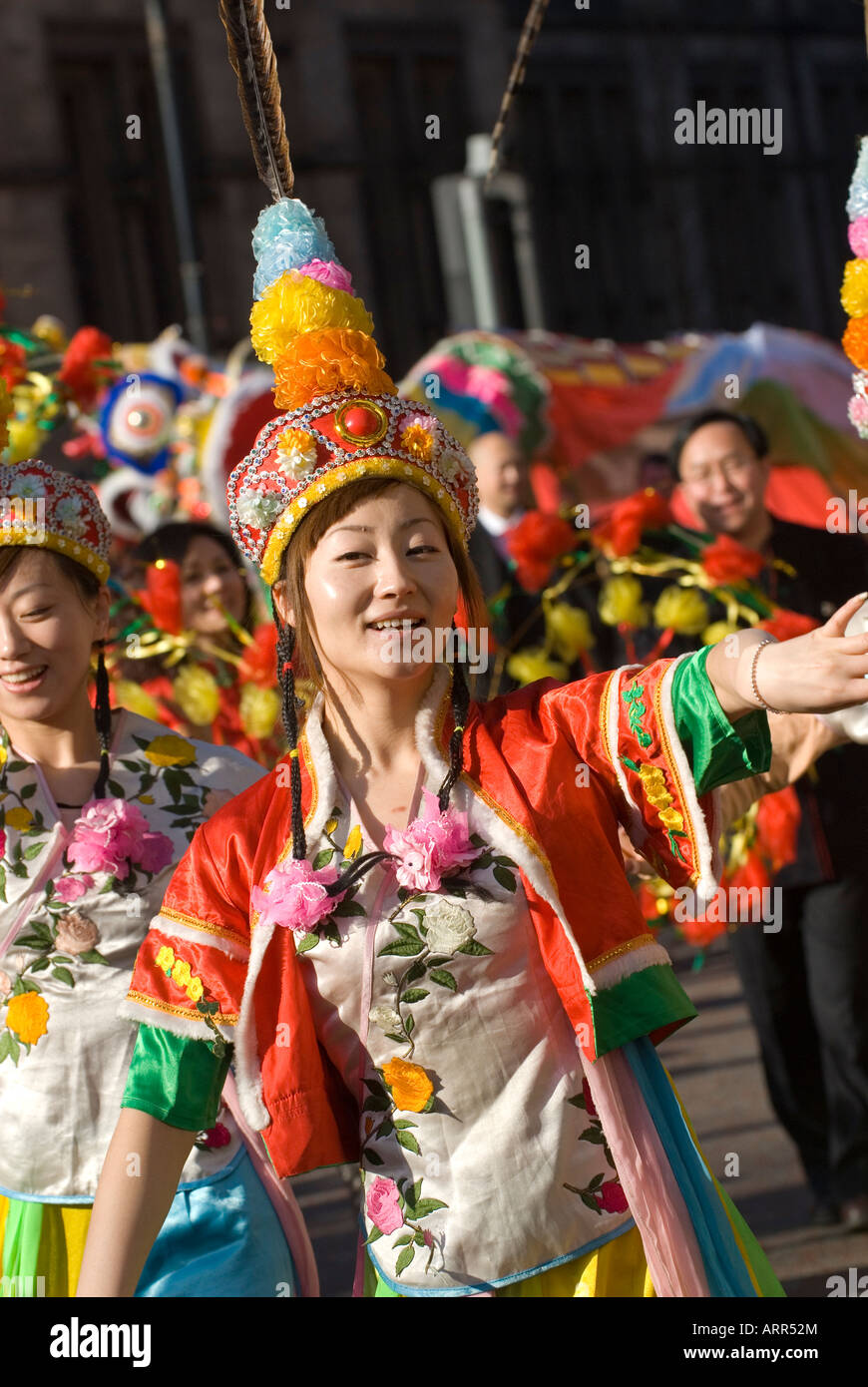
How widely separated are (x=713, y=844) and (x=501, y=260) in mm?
13226

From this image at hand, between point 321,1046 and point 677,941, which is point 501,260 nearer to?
point 677,941

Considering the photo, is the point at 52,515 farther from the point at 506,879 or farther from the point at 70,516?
the point at 506,879

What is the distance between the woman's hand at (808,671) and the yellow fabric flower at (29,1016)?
56.7 inches

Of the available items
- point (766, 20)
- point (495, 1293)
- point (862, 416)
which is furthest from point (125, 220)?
point (495, 1293)

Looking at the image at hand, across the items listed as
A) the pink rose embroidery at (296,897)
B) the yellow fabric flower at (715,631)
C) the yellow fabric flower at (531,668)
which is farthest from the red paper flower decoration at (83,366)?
the pink rose embroidery at (296,897)

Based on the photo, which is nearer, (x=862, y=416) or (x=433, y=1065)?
(x=433, y=1065)

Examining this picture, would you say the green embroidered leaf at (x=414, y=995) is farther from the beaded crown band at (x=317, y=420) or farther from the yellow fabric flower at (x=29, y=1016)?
the yellow fabric flower at (x=29, y=1016)

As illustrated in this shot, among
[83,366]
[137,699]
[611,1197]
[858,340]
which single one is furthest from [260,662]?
[611,1197]

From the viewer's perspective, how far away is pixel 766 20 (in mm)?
17750

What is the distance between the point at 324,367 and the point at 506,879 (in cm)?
75

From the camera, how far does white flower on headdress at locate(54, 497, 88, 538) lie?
126 inches

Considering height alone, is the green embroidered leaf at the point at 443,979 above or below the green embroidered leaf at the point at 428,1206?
above

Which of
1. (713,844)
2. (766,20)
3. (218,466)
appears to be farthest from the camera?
(766,20)

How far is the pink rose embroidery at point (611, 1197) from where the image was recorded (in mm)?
2309
